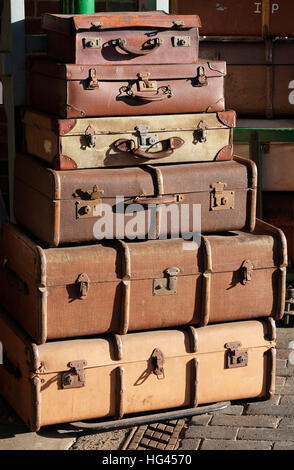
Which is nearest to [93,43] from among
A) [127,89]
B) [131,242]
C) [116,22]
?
[116,22]

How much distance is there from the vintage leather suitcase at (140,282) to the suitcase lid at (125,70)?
3.17 ft

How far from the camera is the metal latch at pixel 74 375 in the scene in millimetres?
5848

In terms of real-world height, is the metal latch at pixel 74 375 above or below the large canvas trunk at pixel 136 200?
below

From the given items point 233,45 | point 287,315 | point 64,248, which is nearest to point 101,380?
point 64,248

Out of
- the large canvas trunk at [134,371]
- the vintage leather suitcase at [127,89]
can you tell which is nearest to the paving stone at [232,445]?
the large canvas trunk at [134,371]

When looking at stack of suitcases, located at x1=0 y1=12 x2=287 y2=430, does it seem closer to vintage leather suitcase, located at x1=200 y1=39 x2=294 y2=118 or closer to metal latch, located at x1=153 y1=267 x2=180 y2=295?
metal latch, located at x1=153 y1=267 x2=180 y2=295

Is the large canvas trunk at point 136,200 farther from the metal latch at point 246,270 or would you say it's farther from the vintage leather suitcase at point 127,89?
the vintage leather suitcase at point 127,89

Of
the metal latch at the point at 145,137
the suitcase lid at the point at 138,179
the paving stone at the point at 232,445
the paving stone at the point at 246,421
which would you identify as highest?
the metal latch at the point at 145,137

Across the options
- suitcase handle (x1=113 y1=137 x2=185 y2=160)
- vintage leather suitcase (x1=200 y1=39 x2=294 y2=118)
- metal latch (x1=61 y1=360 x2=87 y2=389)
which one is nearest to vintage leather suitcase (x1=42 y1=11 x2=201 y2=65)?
suitcase handle (x1=113 y1=137 x2=185 y2=160)

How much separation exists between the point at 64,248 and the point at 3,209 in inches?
44.3

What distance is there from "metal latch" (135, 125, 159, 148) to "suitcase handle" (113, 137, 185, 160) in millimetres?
45

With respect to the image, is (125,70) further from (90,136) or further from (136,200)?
(136,200)

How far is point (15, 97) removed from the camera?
255 inches

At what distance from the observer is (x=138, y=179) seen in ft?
19.4
